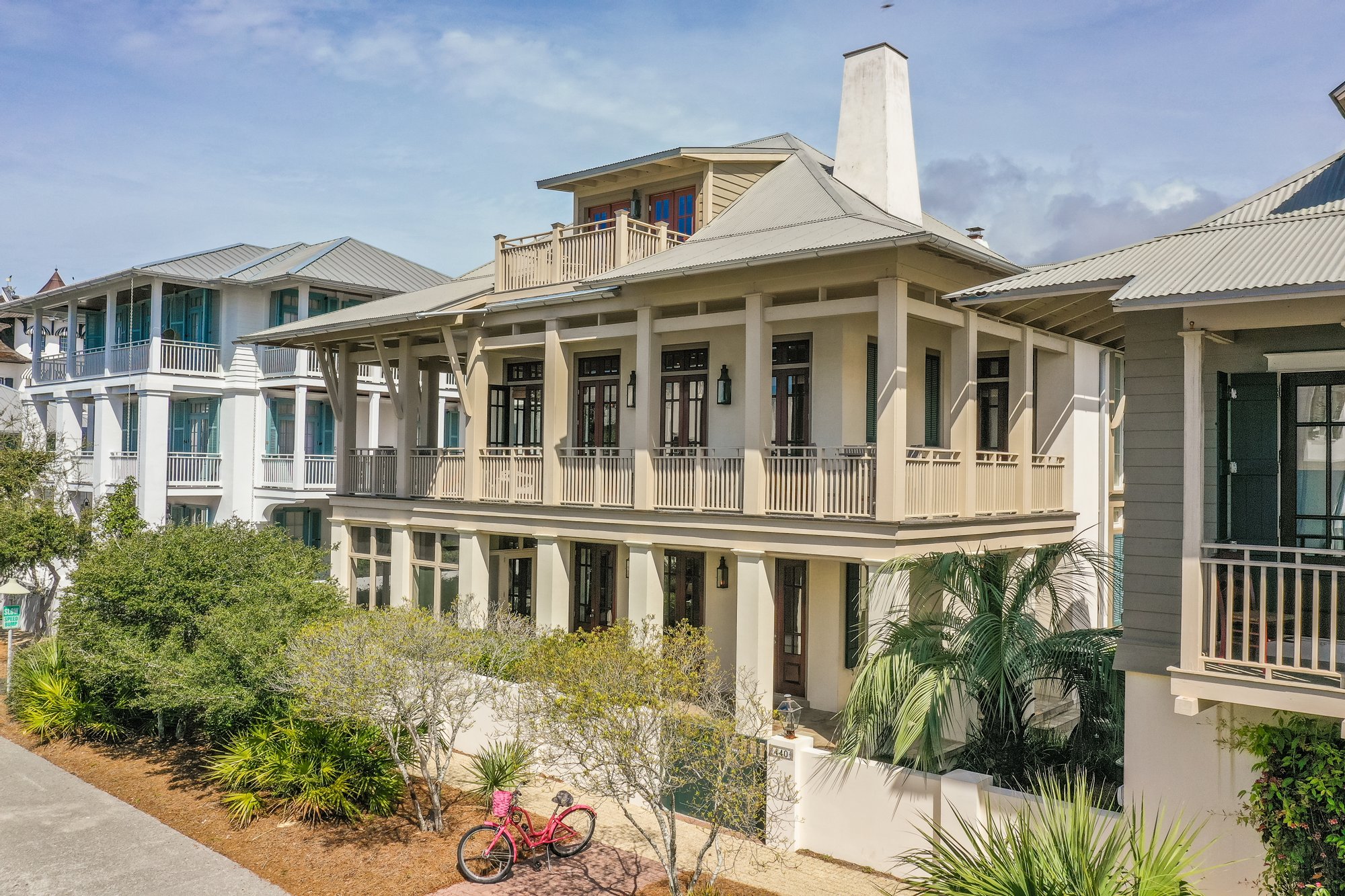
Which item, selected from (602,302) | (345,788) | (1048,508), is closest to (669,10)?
(602,302)

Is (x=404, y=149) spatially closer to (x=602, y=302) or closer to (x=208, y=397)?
(x=602, y=302)

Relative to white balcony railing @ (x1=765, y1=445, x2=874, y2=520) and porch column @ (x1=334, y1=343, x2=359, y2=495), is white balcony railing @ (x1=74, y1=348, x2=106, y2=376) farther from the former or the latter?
white balcony railing @ (x1=765, y1=445, x2=874, y2=520)

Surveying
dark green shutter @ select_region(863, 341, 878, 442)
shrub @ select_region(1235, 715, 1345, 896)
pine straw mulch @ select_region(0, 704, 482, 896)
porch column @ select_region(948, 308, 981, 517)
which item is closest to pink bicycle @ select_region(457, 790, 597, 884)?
pine straw mulch @ select_region(0, 704, 482, 896)

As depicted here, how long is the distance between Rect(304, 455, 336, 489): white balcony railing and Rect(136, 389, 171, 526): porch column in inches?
154

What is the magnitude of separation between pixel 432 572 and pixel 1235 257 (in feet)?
53.9

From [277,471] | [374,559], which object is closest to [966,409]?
[374,559]

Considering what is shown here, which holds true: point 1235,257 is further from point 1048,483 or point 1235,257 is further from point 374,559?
point 374,559

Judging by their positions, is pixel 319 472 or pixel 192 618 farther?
pixel 319 472

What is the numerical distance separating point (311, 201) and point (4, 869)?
2611cm

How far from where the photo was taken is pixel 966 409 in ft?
46.4

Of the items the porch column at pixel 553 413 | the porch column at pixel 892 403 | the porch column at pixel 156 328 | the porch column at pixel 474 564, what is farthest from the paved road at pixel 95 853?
the porch column at pixel 156 328

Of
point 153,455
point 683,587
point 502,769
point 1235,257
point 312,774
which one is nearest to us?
point 1235,257

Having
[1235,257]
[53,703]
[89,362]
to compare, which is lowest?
[53,703]

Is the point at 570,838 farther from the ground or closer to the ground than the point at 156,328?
closer to the ground
